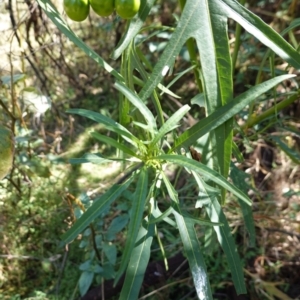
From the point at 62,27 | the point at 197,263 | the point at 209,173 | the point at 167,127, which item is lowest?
the point at 197,263

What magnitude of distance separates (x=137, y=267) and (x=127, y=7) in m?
0.45

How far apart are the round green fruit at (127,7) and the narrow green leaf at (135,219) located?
0.87 feet

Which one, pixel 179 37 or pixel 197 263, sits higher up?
pixel 179 37

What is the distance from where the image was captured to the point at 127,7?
721 mm

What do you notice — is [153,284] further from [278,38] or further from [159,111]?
[278,38]

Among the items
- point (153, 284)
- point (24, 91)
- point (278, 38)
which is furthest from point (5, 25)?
point (278, 38)

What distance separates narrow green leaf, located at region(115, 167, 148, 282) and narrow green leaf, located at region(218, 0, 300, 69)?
0.29m

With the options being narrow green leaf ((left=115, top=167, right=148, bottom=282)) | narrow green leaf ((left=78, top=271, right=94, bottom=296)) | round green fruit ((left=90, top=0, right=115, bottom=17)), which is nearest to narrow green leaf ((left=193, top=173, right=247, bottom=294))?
narrow green leaf ((left=115, top=167, right=148, bottom=282))

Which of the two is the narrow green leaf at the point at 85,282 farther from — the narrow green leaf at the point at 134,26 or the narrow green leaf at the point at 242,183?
the narrow green leaf at the point at 134,26

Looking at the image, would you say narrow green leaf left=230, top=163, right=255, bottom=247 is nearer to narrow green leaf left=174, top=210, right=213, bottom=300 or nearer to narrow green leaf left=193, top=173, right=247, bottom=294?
narrow green leaf left=193, top=173, right=247, bottom=294

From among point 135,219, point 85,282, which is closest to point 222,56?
point 135,219

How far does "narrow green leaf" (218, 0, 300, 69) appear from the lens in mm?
721

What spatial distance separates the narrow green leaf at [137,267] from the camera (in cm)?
83

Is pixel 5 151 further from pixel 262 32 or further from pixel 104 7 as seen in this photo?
pixel 262 32
